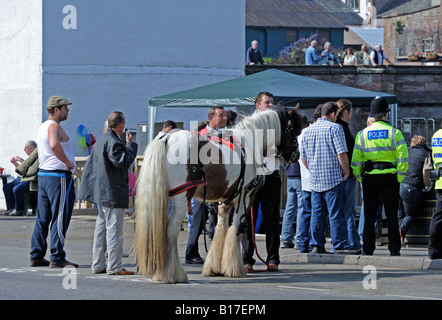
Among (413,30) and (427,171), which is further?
(413,30)

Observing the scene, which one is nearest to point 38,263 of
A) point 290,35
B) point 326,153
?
point 326,153

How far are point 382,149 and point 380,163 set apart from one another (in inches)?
7.5

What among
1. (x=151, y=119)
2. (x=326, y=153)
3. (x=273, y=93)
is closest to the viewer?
(x=326, y=153)

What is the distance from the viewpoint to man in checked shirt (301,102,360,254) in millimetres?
13953

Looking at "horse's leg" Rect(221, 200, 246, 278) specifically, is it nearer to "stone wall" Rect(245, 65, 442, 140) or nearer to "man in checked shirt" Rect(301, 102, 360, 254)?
"man in checked shirt" Rect(301, 102, 360, 254)

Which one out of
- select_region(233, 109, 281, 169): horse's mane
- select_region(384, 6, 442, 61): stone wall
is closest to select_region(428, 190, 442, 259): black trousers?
select_region(233, 109, 281, 169): horse's mane

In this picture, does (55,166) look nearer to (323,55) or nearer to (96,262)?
(96,262)

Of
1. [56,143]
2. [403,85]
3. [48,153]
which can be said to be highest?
[403,85]

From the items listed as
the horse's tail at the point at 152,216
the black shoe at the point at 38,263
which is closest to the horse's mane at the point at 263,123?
the horse's tail at the point at 152,216

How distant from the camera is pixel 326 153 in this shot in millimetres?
13992

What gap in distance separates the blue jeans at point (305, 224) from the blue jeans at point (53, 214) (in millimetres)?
3663

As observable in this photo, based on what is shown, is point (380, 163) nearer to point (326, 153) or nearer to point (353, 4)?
point (326, 153)

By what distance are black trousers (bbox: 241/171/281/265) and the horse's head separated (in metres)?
0.29

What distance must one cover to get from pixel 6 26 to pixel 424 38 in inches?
2165
